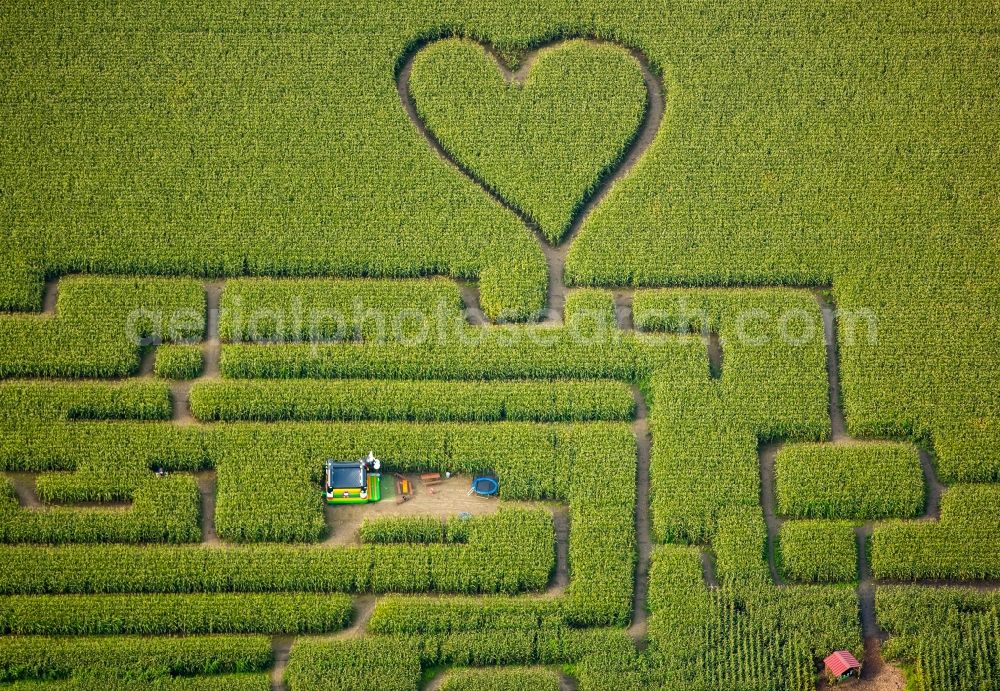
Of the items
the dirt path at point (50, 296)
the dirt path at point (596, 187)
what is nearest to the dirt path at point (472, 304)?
the dirt path at point (596, 187)

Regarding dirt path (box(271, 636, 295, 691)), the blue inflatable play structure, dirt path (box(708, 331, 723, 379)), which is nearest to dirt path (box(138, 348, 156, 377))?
dirt path (box(271, 636, 295, 691))

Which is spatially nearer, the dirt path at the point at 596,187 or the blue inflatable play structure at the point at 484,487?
the blue inflatable play structure at the point at 484,487

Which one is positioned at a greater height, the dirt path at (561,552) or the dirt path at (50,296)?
the dirt path at (50,296)

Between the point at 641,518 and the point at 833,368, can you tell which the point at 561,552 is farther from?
the point at 833,368

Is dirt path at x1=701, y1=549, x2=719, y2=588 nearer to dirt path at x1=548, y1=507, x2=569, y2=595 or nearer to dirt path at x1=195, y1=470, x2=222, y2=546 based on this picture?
dirt path at x1=548, y1=507, x2=569, y2=595

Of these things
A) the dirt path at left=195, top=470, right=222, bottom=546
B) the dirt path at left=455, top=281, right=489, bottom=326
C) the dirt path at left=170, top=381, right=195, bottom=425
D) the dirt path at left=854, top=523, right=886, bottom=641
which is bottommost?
the dirt path at left=854, top=523, right=886, bottom=641

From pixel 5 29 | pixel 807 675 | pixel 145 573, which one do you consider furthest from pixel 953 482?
pixel 5 29

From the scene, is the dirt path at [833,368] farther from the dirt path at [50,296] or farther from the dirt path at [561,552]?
the dirt path at [50,296]
